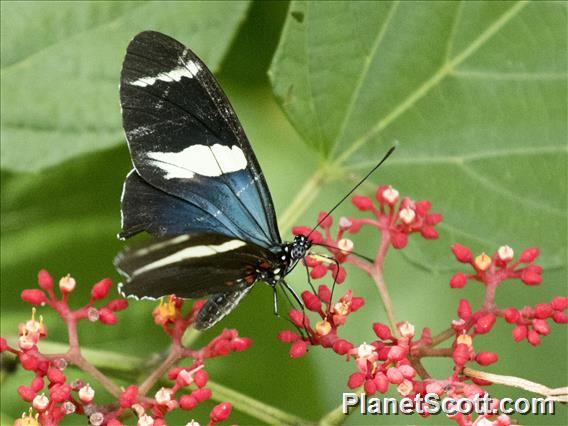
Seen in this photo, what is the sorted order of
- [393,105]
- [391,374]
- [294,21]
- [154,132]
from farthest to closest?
1. [393,105]
2. [294,21]
3. [154,132]
4. [391,374]

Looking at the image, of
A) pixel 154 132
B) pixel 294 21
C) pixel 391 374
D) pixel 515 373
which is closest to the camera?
pixel 391 374

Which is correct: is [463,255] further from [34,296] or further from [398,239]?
[34,296]

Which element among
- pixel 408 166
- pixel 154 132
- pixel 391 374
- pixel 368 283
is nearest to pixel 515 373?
pixel 368 283

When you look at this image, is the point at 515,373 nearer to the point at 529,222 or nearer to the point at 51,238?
the point at 529,222

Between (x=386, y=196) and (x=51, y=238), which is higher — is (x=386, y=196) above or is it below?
above

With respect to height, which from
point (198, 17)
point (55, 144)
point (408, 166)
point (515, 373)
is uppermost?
point (198, 17)

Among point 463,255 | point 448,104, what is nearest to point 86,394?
point 463,255

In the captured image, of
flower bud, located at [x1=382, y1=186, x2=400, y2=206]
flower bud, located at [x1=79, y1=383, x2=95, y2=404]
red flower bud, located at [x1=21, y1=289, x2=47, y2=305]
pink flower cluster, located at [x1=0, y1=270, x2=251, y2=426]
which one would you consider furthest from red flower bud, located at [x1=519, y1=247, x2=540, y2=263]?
red flower bud, located at [x1=21, y1=289, x2=47, y2=305]
